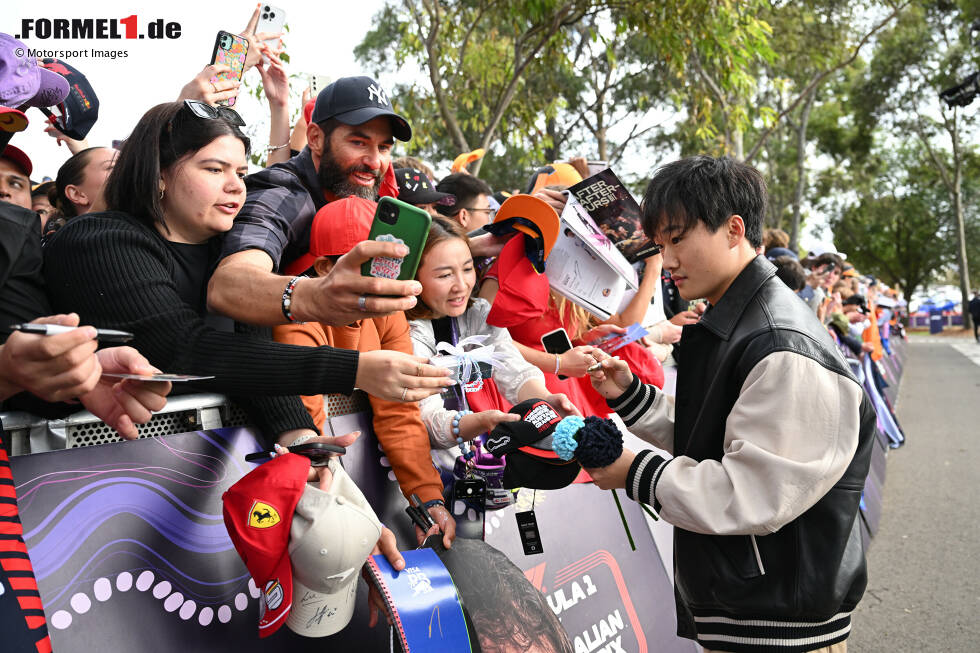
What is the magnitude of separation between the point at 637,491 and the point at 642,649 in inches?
56.6

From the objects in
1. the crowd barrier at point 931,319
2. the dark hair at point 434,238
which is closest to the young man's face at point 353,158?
the dark hair at point 434,238

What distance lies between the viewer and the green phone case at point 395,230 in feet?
5.51

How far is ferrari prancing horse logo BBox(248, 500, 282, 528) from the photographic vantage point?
1.79 m

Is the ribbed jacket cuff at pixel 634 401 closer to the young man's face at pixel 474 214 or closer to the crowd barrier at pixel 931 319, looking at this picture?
the young man's face at pixel 474 214

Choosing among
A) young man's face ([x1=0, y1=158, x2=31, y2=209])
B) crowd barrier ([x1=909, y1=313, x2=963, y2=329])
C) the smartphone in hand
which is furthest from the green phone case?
crowd barrier ([x1=909, y1=313, x2=963, y2=329])

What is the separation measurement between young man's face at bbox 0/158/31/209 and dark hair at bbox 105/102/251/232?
94cm

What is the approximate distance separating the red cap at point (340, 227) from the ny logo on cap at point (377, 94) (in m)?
0.73

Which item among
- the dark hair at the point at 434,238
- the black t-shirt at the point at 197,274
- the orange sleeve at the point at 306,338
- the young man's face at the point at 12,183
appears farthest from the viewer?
the dark hair at the point at 434,238

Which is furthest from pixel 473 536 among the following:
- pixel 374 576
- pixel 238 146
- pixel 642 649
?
pixel 238 146

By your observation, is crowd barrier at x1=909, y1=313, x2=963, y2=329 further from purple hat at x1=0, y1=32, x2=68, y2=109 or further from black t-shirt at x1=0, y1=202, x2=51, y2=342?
black t-shirt at x1=0, y1=202, x2=51, y2=342

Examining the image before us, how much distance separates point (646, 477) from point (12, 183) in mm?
2585

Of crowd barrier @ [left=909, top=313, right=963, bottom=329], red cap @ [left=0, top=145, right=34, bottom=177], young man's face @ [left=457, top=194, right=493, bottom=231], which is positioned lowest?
crowd barrier @ [left=909, top=313, right=963, bottom=329]

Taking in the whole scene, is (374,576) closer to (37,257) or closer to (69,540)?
(69,540)

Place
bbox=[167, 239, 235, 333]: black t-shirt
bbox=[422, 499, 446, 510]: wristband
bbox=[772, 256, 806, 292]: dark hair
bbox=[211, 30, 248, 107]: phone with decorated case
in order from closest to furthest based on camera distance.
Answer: bbox=[167, 239, 235, 333]: black t-shirt → bbox=[422, 499, 446, 510]: wristband → bbox=[211, 30, 248, 107]: phone with decorated case → bbox=[772, 256, 806, 292]: dark hair
